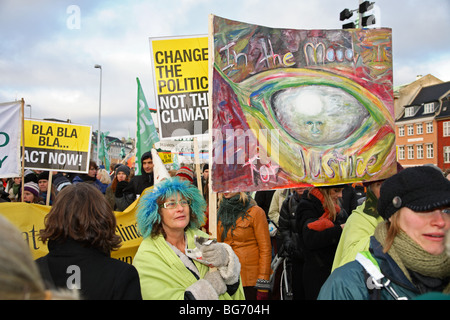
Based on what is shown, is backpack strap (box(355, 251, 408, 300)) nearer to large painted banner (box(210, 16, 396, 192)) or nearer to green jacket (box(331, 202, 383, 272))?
green jacket (box(331, 202, 383, 272))

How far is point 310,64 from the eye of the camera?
3.63m

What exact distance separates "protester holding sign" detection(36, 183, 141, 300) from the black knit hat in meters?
1.45

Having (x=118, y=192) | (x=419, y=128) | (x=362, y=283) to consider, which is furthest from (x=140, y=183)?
(x=419, y=128)

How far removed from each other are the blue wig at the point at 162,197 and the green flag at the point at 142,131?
151 inches

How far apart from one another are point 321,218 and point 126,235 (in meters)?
2.48

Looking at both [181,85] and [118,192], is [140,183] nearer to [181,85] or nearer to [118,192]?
[118,192]

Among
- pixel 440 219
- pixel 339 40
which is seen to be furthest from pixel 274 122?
pixel 440 219

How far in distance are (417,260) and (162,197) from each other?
1852 millimetres

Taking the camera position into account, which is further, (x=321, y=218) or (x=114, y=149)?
(x=114, y=149)

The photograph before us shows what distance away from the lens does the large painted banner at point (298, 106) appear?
10.7ft

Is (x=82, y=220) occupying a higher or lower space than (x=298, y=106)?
lower

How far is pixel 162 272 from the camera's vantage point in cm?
256
